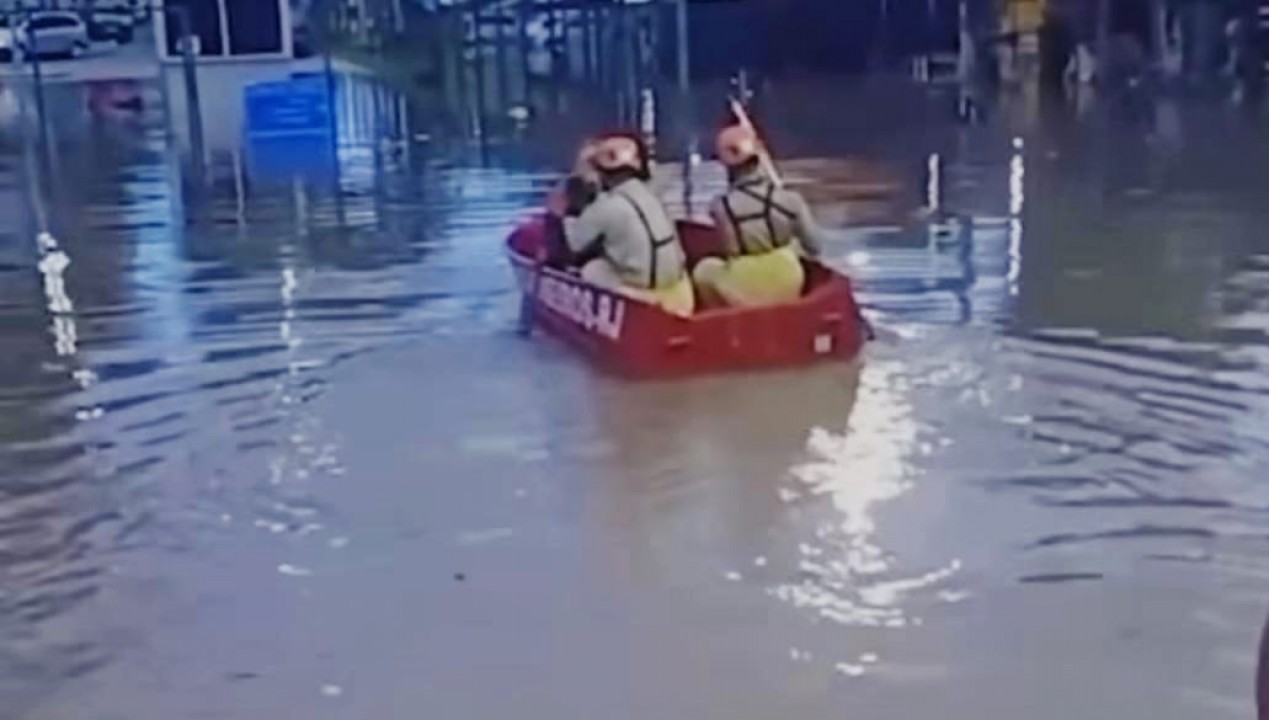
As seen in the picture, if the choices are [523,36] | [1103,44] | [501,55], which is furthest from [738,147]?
[523,36]

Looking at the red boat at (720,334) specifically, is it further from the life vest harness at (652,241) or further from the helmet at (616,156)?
the helmet at (616,156)

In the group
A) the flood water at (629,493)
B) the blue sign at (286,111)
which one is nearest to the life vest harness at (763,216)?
the flood water at (629,493)

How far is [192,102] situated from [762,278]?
10.6 m

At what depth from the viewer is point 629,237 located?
7383 mm

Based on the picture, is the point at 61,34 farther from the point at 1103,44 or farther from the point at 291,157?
the point at 1103,44

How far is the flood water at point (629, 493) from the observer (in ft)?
15.3

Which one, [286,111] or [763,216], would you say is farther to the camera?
[286,111]

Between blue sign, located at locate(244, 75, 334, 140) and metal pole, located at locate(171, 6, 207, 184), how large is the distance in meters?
0.44

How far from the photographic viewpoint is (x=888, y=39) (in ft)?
67.8

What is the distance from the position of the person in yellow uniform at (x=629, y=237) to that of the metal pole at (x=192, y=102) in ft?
20.7

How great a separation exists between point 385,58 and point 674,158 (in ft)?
37.2

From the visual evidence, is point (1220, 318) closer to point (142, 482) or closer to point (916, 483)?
point (916, 483)

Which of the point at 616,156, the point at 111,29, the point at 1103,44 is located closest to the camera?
the point at 616,156

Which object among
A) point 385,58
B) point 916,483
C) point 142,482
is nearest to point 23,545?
point 142,482
